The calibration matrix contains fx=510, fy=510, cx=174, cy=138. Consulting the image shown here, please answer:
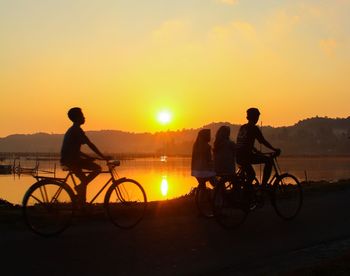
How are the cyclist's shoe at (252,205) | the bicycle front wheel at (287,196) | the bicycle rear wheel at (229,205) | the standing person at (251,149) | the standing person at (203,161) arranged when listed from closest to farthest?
the bicycle rear wheel at (229,205)
the cyclist's shoe at (252,205)
the standing person at (251,149)
the bicycle front wheel at (287,196)
the standing person at (203,161)

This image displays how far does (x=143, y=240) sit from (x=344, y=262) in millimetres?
3081

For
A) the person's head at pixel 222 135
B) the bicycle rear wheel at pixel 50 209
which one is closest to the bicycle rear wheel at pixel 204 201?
the person's head at pixel 222 135

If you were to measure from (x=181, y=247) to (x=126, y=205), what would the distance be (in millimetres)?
1765

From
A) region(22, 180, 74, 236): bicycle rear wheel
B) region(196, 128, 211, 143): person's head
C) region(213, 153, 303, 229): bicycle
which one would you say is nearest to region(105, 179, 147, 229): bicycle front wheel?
region(22, 180, 74, 236): bicycle rear wheel

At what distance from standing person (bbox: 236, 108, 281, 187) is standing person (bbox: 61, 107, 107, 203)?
2827 millimetres

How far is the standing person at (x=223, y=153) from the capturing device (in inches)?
445

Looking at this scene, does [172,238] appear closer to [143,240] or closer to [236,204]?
[143,240]

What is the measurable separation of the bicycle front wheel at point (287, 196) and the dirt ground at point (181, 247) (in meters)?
0.21

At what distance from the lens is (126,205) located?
9.05m

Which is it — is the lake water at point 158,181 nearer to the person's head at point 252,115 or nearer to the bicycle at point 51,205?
the bicycle at point 51,205

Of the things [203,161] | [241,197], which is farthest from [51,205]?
[203,161]

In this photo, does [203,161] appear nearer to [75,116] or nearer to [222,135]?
[222,135]

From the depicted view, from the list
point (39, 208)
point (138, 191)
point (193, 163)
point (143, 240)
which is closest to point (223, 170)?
point (193, 163)

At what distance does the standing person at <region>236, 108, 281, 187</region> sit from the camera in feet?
31.8
